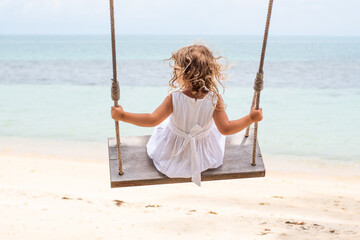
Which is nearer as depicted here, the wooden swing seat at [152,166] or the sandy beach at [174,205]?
the wooden swing seat at [152,166]

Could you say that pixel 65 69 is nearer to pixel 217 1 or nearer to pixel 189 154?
pixel 189 154

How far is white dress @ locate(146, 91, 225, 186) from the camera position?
1.90 meters

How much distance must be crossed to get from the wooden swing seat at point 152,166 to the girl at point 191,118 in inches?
1.5

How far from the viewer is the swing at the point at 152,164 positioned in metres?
1.83

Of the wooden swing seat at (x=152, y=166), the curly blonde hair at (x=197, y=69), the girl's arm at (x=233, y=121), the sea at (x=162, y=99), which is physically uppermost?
the curly blonde hair at (x=197, y=69)

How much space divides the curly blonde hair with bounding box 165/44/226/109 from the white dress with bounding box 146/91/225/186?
0.17 ft

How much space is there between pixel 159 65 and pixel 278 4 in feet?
60.9

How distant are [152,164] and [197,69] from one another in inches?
20.5

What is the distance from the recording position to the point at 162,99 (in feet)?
37.5

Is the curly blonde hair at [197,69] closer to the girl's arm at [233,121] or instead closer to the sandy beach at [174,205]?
the girl's arm at [233,121]

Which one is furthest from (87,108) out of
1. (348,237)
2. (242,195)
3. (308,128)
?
(348,237)

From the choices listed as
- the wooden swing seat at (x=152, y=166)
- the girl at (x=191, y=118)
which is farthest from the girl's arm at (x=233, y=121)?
the wooden swing seat at (x=152, y=166)

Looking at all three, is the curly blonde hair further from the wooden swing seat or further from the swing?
the wooden swing seat

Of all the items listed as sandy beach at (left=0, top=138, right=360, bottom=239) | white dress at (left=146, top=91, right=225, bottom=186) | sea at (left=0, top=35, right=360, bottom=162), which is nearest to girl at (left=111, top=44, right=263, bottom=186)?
white dress at (left=146, top=91, right=225, bottom=186)
